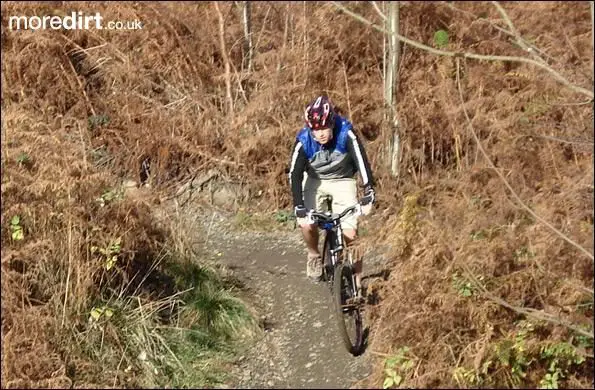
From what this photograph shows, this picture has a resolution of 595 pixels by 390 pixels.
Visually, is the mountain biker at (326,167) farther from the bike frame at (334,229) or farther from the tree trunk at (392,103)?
the tree trunk at (392,103)

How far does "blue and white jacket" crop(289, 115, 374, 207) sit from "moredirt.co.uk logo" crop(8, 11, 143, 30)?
4.96 m

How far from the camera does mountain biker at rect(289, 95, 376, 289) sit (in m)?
5.86

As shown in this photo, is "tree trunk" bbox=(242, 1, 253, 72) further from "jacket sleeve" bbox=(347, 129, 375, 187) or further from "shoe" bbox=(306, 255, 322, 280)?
"jacket sleeve" bbox=(347, 129, 375, 187)

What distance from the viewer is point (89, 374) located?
5.63m

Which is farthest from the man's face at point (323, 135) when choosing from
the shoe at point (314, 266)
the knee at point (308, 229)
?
the shoe at point (314, 266)

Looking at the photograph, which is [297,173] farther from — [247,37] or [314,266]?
[247,37]

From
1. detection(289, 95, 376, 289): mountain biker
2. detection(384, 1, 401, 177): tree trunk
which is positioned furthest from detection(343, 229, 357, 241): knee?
detection(384, 1, 401, 177): tree trunk

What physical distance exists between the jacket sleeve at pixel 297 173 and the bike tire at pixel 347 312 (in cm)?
64

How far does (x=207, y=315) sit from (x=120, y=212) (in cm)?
119

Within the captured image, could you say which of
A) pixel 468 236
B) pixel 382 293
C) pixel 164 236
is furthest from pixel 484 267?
pixel 164 236

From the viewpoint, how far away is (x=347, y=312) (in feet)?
20.3

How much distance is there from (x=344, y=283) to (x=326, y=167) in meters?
0.98

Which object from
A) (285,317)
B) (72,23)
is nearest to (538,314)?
(285,317)

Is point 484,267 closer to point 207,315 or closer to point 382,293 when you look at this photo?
point 382,293
